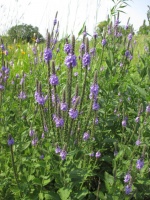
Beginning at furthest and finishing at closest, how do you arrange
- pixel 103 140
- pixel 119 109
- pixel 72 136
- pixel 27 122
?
pixel 119 109 < pixel 27 122 < pixel 103 140 < pixel 72 136

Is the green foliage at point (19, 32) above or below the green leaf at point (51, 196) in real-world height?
above

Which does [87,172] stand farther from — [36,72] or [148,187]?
[36,72]

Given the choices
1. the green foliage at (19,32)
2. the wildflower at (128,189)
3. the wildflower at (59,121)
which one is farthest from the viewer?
the green foliage at (19,32)

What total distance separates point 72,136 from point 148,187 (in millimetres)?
824

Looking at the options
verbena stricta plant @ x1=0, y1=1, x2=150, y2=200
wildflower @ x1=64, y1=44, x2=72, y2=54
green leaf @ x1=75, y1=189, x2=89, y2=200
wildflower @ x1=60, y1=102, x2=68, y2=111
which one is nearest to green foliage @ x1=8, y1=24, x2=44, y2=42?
verbena stricta plant @ x1=0, y1=1, x2=150, y2=200

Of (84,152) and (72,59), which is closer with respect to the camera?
(72,59)

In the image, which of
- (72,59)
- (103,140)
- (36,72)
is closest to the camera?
(72,59)

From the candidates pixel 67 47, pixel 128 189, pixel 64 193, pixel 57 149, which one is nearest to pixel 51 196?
pixel 64 193

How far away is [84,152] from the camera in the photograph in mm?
2191

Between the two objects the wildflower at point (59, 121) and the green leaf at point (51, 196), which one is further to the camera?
the green leaf at point (51, 196)

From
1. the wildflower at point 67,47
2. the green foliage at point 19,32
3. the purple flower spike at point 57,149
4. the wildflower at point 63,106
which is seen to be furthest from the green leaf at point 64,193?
the green foliage at point 19,32

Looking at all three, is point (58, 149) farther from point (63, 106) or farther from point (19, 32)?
point (19, 32)

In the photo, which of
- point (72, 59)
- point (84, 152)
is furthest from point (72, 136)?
point (72, 59)

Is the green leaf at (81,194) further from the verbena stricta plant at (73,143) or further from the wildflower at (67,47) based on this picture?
the wildflower at (67,47)
